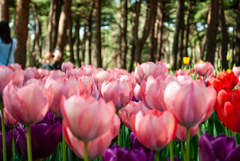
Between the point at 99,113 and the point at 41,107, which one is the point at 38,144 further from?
the point at 99,113

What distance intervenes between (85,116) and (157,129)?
0.58ft

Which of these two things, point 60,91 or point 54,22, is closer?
Answer: point 60,91

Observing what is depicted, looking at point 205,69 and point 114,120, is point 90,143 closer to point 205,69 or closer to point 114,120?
point 114,120

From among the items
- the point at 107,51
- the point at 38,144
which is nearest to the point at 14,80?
the point at 38,144

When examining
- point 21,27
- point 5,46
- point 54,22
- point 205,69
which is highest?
point 54,22

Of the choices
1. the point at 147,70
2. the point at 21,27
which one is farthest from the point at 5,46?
the point at 147,70

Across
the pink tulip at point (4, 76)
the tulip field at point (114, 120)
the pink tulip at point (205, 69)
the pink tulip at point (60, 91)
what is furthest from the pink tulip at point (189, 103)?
the pink tulip at point (205, 69)

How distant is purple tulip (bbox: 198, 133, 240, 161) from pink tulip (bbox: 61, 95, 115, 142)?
0.74 ft

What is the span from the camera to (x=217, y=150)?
576 millimetres

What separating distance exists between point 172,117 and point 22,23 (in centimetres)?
751

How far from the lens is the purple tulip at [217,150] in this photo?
555mm

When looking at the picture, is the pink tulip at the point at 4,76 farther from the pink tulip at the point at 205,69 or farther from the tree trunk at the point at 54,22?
the tree trunk at the point at 54,22

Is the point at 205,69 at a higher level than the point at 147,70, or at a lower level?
lower

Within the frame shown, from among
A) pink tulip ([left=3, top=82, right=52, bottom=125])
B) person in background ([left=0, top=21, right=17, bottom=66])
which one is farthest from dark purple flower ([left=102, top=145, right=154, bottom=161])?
person in background ([left=0, top=21, right=17, bottom=66])
